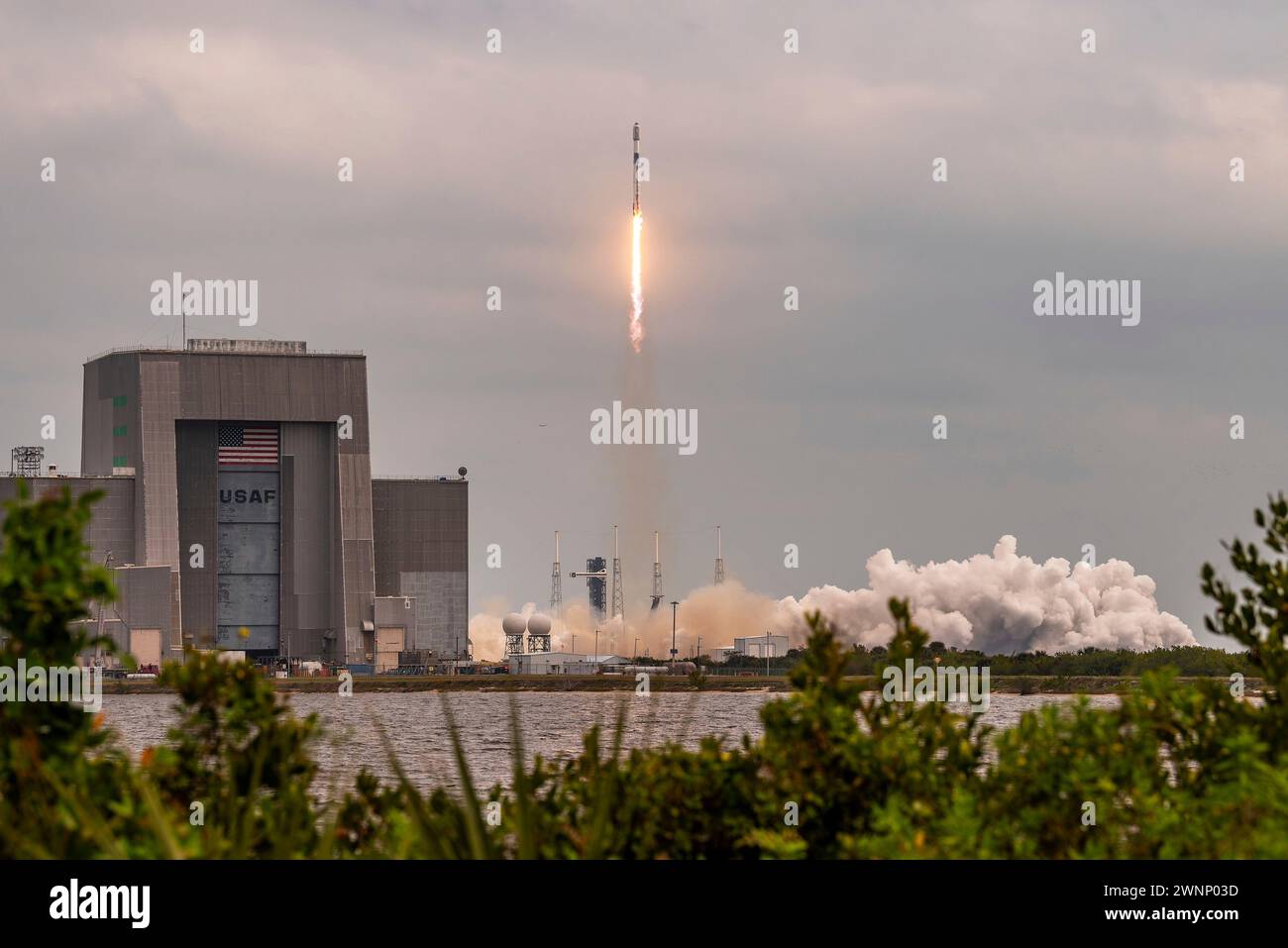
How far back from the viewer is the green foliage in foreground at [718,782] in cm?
1359

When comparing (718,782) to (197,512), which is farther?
(197,512)

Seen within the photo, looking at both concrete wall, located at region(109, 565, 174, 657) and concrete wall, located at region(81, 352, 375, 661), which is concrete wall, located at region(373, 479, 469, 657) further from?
concrete wall, located at region(109, 565, 174, 657)

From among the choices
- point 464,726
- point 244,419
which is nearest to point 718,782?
point 464,726

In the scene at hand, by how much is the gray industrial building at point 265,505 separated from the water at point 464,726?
8979 millimetres

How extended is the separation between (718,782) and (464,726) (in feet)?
374

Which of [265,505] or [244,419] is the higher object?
[244,419]

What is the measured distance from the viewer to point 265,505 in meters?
188

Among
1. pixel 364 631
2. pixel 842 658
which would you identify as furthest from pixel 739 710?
pixel 842 658

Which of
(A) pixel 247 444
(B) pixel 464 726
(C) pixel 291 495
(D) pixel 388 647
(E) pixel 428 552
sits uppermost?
(A) pixel 247 444

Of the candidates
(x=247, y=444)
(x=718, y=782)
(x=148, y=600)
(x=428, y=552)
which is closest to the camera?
(x=718, y=782)

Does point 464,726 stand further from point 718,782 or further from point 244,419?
point 718,782

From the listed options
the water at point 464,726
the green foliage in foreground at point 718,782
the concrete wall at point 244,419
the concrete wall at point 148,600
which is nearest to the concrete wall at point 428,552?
the concrete wall at point 244,419

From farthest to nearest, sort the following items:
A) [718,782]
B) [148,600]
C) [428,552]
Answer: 1. [428,552]
2. [148,600]
3. [718,782]
